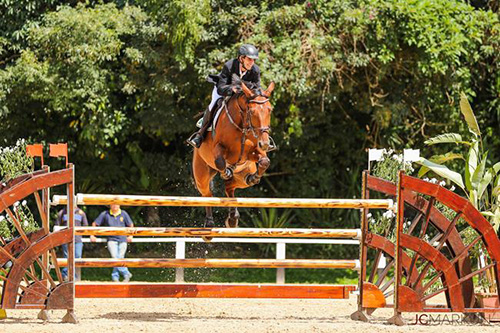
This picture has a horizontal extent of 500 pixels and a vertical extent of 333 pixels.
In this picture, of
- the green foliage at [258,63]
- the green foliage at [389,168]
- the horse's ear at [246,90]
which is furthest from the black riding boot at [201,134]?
the green foliage at [258,63]

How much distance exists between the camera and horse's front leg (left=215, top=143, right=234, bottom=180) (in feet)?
26.3

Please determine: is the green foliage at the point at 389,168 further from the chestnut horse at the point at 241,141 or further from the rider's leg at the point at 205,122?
the rider's leg at the point at 205,122

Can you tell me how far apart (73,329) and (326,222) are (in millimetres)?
9025

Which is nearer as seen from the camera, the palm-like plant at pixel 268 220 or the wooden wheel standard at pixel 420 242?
the wooden wheel standard at pixel 420 242

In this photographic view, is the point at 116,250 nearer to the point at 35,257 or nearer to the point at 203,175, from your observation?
the point at 203,175

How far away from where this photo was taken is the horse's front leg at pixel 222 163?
802 centimetres

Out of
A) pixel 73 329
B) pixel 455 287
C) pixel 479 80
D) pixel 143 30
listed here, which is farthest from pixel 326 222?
pixel 73 329

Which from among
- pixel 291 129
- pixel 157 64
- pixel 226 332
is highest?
pixel 157 64

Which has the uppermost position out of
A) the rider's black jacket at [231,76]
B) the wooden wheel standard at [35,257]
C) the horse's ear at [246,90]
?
the rider's black jacket at [231,76]

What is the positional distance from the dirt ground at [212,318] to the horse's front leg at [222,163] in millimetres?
1452

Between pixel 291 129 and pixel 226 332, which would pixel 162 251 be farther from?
pixel 226 332

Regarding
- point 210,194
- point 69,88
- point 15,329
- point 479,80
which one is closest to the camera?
point 15,329

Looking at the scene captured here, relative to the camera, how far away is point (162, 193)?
15695 mm

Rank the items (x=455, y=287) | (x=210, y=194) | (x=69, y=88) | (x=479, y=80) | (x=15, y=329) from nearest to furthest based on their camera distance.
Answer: (x=15, y=329), (x=455, y=287), (x=210, y=194), (x=69, y=88), (x=479, y=80)
